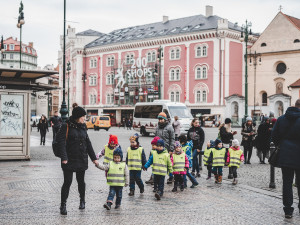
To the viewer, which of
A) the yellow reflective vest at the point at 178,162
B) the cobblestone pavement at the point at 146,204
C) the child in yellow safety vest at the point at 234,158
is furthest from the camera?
the child in yellow safety vest at the point at 234,158

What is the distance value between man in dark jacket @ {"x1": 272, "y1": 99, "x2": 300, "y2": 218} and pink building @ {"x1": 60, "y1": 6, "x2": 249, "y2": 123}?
45209 millimetres

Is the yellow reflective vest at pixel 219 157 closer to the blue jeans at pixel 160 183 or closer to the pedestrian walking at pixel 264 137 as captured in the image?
the blue jeans at pixel 160 183

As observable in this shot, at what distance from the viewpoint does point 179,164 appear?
9.81 metres

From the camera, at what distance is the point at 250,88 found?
6244 cm

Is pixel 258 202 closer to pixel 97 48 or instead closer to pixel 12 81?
pixel 12 81

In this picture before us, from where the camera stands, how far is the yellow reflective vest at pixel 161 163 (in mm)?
9117

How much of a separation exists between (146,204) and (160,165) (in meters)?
1.01

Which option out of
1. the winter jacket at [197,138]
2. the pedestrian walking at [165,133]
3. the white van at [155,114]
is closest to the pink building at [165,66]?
the white van at [155,114]

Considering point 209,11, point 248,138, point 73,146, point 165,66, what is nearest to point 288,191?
point 73,146

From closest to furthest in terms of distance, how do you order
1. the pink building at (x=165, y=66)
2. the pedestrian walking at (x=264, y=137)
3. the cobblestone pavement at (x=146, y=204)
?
the cobblestone pavement at (x=146, y=204) < the pedestrian walking at (x=264, y=137) < the pink building at (x=165, y=66)

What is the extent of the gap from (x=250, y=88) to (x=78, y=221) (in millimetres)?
57595

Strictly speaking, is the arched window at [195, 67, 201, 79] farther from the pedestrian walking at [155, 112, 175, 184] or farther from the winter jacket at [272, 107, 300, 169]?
the winter jacket at [272, 107, 300, 169]

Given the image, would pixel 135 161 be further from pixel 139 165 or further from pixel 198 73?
pixel 198 73

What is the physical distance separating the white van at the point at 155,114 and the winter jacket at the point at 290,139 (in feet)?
77.5
